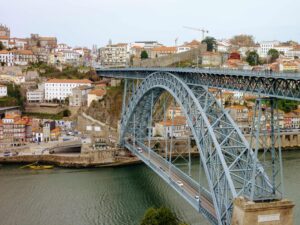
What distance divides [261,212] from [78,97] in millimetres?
24292

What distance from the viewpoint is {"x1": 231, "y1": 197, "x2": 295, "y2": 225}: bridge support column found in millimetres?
10086

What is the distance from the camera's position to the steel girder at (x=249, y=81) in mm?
9541

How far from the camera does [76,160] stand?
24.5m

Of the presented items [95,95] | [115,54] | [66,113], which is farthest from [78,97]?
[115,54]

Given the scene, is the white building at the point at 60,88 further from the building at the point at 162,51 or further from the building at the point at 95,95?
the building at the point at 162,51

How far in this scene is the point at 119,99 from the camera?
3067 cm

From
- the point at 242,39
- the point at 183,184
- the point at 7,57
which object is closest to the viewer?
the point at 183,184

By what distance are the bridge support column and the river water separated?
4.17 metres

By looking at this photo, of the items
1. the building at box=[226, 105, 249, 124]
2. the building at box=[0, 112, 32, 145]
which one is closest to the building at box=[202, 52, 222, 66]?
the building at box=[226, 105, 249, 124]

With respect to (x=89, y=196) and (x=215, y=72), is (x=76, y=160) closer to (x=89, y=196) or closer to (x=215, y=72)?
(x=89, y=196)

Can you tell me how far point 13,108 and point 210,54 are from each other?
1748cm

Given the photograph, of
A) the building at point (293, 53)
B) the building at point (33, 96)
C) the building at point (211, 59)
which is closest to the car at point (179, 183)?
the building at point (33, 96)

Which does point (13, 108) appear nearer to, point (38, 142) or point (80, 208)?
point (38, 142)

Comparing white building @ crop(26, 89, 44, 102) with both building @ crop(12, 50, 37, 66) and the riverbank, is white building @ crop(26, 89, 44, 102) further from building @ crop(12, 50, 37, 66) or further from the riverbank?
the riverbank
